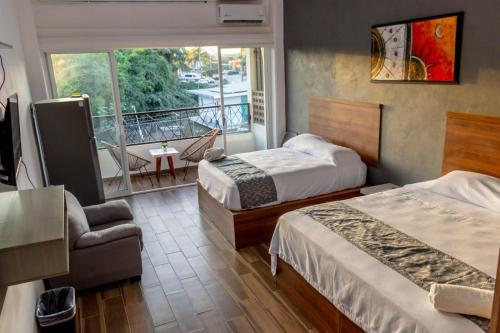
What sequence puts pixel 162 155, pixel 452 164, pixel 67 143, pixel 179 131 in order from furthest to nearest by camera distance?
pixel 179 131 < pixel 162 155 < pixel 67 143 < pixel 452 164

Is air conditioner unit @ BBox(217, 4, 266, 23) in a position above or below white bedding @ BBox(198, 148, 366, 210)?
above

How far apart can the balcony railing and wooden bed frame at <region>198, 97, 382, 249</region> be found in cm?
192

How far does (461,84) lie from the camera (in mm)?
3320

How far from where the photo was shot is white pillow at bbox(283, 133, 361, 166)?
4.39 meters

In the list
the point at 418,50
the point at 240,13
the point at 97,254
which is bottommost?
the point at 97,254

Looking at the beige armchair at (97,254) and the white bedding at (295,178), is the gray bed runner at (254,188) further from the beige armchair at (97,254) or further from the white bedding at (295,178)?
the beige armchair at (97,254)

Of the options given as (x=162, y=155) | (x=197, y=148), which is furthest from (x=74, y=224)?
(x=197, y=148)

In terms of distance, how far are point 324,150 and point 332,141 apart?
0.65 m

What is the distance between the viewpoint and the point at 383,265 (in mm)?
2191

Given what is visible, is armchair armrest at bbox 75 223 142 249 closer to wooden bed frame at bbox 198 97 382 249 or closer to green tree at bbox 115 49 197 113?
wooden bed frame at bbox 198 97 382 249

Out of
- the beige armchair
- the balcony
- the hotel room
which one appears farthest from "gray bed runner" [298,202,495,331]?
the balcony

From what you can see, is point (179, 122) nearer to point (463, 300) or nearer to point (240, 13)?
point (240, 13)

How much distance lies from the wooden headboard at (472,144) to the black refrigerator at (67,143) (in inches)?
150

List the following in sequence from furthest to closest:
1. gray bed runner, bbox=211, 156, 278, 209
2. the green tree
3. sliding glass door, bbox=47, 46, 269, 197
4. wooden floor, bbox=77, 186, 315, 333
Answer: the green tree → sliding glass door, bbox=47, 46, 269, 197 → gray bed runner, bbox=211, 156, 278, 209 → wooden floor, bbox=77, 186, 315, 333
